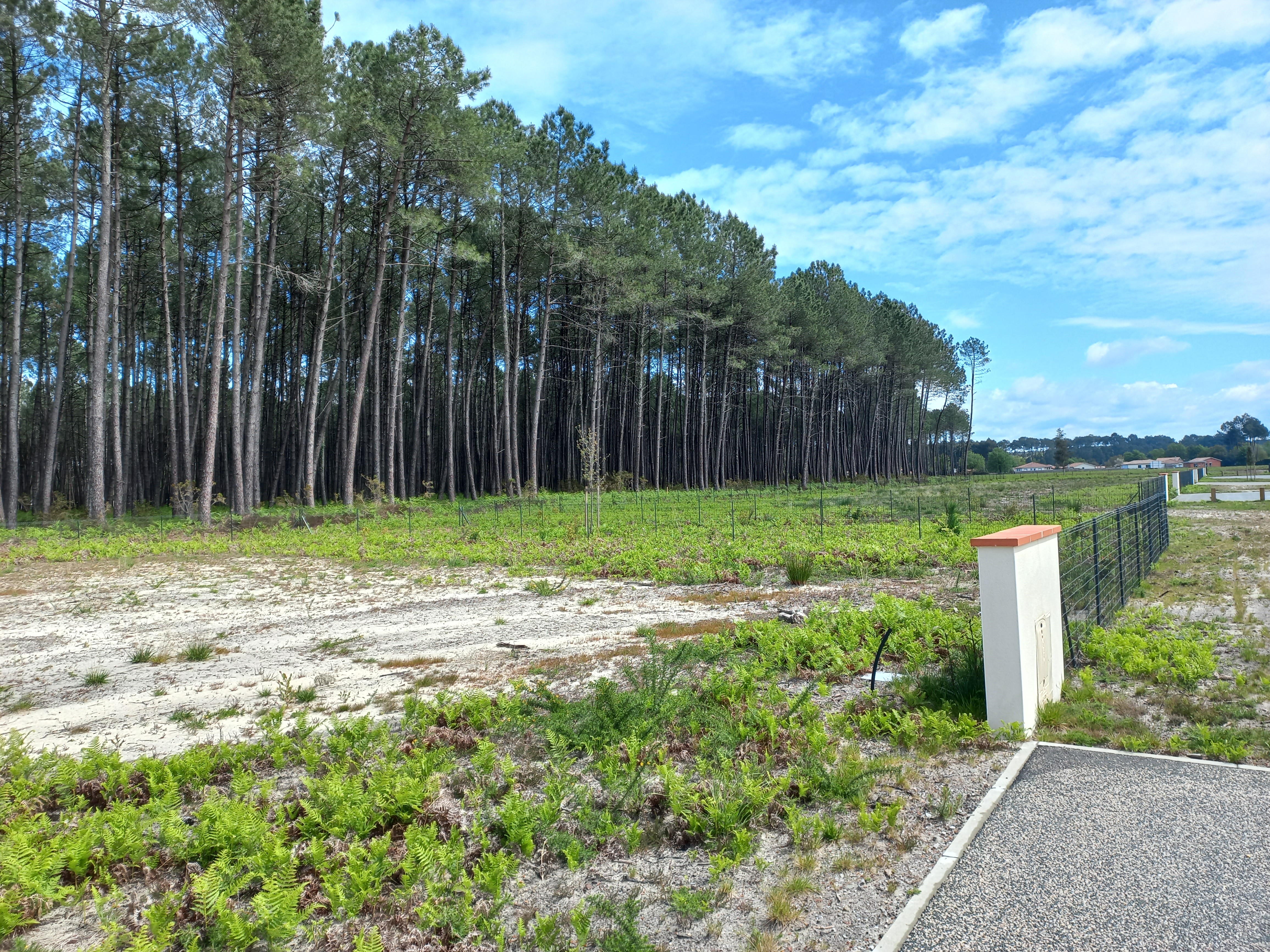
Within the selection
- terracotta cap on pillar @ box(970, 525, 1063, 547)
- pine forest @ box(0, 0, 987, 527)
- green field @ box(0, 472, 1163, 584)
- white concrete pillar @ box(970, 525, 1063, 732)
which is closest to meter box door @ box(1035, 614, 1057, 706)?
white concrete pillar @ box(970, 525, 1063, 732)

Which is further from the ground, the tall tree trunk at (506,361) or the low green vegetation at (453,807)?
the tall tree trunk at (506,361)

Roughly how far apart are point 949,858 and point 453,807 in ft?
8.50

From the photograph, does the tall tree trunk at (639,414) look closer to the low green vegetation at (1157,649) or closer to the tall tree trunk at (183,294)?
the tall tree trunk at (183,294)

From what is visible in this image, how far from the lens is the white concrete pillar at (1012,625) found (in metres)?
4.59

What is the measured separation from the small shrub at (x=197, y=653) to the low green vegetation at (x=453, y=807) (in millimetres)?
1942

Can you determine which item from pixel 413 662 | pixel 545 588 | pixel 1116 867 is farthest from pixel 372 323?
pixel 1116 867

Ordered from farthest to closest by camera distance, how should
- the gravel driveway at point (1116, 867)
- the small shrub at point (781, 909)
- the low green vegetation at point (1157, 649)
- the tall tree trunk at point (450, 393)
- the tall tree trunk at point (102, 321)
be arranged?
the tall tree trunk at point (450, 393) < the tall tree trunk at point (102, 321) < the low green vegetation at point (1157, 649) < the small shrub at point (781, 909) < the gravel driveway at point (1116, 867)

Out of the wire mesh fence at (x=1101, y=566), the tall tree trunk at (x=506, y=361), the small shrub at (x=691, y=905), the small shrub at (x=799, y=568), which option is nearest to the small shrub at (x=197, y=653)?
the small shrub at (x=691, y=905)

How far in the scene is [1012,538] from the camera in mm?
4551

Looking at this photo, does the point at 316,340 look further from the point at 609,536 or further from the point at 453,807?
the point at 453,807

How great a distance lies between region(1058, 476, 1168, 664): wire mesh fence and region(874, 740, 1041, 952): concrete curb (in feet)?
8.40

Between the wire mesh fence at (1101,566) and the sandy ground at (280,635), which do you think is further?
the wire mesh fence at (1101,566)

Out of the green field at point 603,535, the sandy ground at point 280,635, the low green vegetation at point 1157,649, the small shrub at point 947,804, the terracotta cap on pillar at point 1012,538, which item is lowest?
the sandy ground at point 280,635

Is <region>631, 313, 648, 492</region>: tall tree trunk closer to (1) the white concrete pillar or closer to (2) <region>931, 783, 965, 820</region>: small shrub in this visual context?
(1) the white concrete pillar
